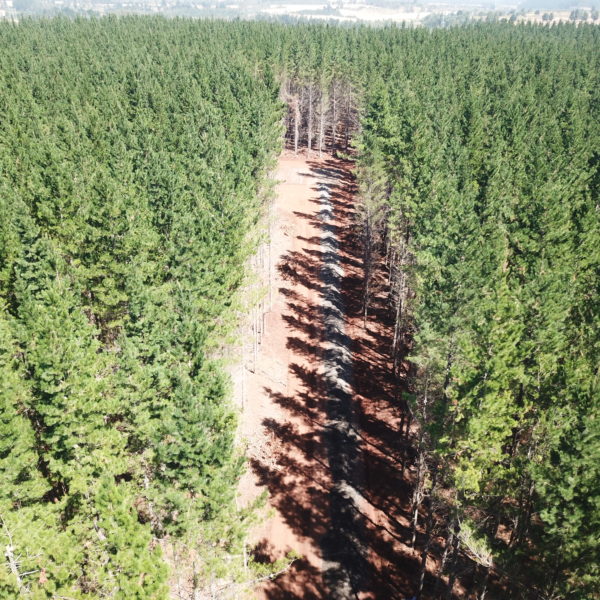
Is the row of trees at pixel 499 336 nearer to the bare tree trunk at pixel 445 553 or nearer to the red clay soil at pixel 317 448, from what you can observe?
the bare tree trunk at pixel 445 553

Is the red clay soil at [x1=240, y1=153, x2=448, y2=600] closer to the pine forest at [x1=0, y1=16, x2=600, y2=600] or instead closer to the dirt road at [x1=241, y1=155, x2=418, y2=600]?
the dirt road at [x1=241, y1=155, x2=418, y2=600]

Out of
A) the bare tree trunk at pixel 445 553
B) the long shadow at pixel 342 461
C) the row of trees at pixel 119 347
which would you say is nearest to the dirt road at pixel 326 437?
the long shadow at pixel 342 461

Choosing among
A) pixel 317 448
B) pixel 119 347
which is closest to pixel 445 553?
pixel 317 448

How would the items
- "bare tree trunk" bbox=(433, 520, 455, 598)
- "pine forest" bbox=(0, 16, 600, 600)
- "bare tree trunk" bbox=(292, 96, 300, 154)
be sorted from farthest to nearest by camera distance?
"bare tree trunk" bbox=(292, 96, 300, 154)
"bare tree trunk" bbox=(433, 520, 455, 598)
"pine forest" bbox=(0, 16, 600, 600)

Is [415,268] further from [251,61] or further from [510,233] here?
[251,61]

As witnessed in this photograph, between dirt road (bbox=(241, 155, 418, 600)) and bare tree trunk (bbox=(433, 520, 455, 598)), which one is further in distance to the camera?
dirt road (bbox=(241, 155, 418, 600))

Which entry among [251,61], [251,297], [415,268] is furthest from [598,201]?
[251,61]

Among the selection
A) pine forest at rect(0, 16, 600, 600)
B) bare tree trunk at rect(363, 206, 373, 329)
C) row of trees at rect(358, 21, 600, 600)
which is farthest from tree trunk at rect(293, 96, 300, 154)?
bare tree trunk at rect(363, 206, 373, 329)
